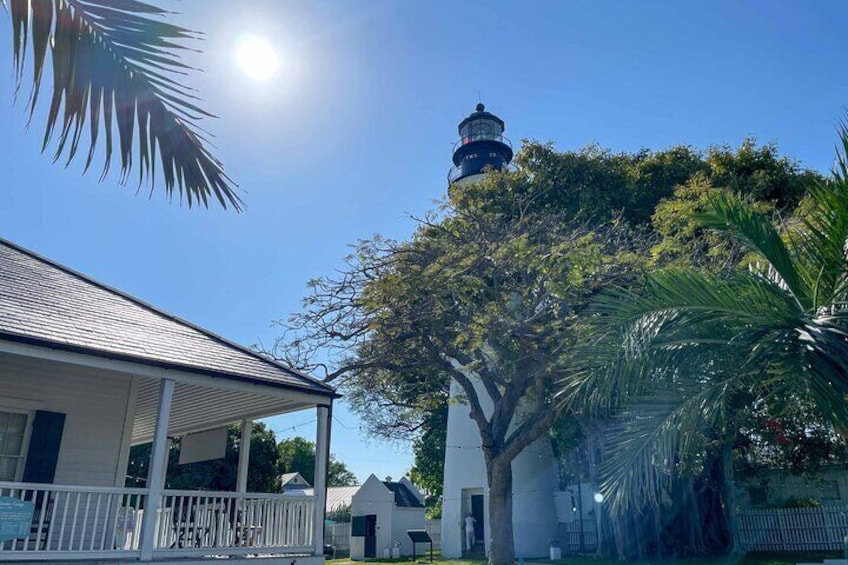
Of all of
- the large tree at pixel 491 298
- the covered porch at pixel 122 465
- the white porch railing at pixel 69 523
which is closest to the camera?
the white porch railing at pixel 69 523

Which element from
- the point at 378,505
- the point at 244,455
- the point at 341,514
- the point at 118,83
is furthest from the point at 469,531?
the point at 118,83

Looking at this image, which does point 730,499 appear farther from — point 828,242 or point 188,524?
point 188,524

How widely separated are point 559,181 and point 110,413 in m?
15.4

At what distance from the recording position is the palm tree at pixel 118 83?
3.12m

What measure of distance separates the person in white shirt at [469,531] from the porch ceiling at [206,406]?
545 inches

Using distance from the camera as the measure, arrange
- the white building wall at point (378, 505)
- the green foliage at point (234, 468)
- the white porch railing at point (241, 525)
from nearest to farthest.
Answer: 1. the white porch railing at point (241, 525)
2. the green foliage at point (234, 468)
3. the white building wall at point (378, 505)

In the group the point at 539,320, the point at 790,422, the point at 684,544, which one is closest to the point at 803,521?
the point at 684,544

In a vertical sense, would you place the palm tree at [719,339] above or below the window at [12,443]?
above

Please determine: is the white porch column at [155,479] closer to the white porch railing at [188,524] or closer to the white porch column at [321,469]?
the white porch railing at [188,524]

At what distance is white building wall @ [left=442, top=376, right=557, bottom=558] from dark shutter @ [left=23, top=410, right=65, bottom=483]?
610 inches

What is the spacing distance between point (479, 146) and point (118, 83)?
88.6 ft

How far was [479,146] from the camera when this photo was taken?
29.5 metres

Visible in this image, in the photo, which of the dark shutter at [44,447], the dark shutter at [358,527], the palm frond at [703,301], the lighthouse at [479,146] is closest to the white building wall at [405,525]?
the dark shutter at [358,527]

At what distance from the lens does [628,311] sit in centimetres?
719
